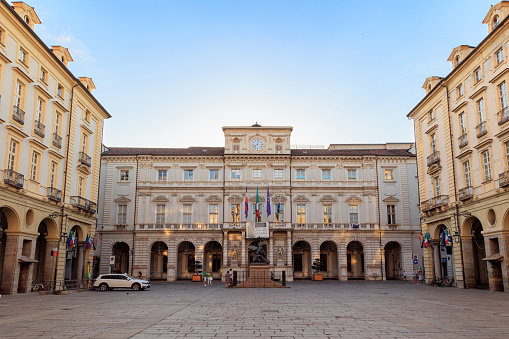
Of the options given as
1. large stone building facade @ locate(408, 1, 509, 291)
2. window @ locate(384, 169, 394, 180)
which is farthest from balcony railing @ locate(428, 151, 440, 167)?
window @ locate(384, 169, 394, 180)

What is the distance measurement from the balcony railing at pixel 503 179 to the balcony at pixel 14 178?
31.4 metres

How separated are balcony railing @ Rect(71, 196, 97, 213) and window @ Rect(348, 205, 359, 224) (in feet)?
108

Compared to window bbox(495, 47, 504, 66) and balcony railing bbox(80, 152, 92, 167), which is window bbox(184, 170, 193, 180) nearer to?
balcony railing bbox(80, 152, 92, 167)

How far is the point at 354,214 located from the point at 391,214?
4.90 m

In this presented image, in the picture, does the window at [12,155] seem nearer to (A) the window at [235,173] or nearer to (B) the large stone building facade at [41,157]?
(B) the large stone building facade at [41,157]

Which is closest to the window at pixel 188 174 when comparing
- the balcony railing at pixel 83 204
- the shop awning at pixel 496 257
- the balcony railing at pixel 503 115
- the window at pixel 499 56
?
the balcony railing at pixel 83 204

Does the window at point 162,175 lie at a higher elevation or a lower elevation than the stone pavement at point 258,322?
higher

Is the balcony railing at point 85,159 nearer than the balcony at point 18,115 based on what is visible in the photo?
No

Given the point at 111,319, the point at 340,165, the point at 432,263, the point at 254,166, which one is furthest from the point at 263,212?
the point at 111,319

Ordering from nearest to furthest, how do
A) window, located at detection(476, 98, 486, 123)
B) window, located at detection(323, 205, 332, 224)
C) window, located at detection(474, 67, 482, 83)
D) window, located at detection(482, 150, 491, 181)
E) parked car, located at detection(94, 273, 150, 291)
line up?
window, located at detection(482, 150, 491, 181) → window, located at detection(476, 98, 486, 123) → window, located at detection(474, 67, 482, 83) → parked car, located at detection(94, 273, 150, 291) → window, located at detection(323, 205, 332, 224)

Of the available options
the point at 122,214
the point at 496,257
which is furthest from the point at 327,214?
the point at 496,257

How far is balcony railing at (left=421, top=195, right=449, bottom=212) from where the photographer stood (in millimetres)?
38078

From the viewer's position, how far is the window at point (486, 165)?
3158 centimetres

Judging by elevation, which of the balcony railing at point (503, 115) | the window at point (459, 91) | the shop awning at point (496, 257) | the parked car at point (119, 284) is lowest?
the parked car at point (119, 284)
